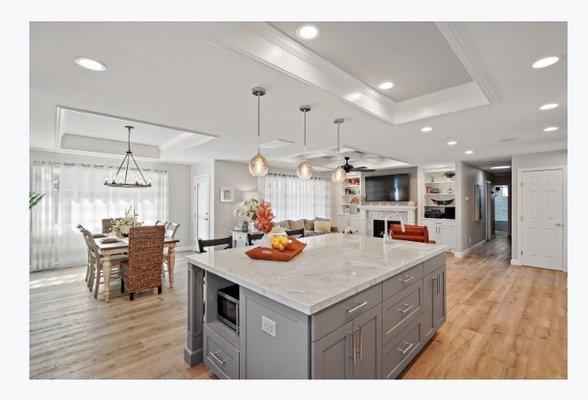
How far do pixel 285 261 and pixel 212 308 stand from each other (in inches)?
27.3

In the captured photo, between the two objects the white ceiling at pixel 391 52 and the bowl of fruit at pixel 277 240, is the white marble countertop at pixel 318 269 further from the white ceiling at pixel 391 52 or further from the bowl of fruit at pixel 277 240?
the white ceiling at pixel 391 52

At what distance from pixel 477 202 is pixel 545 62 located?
22.1ft

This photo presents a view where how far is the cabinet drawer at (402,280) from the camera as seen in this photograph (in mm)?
1836

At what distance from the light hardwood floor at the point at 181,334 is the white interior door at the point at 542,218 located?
1034 millimetres

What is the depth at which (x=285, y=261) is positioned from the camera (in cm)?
212

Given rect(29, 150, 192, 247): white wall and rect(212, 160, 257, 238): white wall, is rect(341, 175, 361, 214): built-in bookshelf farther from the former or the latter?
rect(29, 150, 192, 247): white wall

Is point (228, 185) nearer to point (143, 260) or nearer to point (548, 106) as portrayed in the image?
point (143, 260)

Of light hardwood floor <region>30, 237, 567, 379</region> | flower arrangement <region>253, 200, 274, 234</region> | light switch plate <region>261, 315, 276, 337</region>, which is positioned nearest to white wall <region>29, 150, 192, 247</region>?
light hardwood floor <region>30, 237, 567, 379</region>

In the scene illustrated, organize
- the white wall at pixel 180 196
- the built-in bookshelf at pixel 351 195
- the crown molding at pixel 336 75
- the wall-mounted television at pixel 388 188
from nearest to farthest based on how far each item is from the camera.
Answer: the crown molding at pixel 336 75 < the white wall at pixel 180 196 < the wall-mounted television at pixel 388 188 < the built-in bookshelf at pixel 351 195

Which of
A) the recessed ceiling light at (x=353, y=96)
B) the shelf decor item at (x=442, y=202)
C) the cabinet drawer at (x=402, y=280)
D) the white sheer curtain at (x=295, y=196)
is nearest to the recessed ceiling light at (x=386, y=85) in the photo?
the recessed ceiling light at (x=353, y=96)

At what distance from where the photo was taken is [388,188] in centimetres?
791

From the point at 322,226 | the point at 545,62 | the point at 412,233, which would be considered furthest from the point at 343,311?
the point at 322,226
